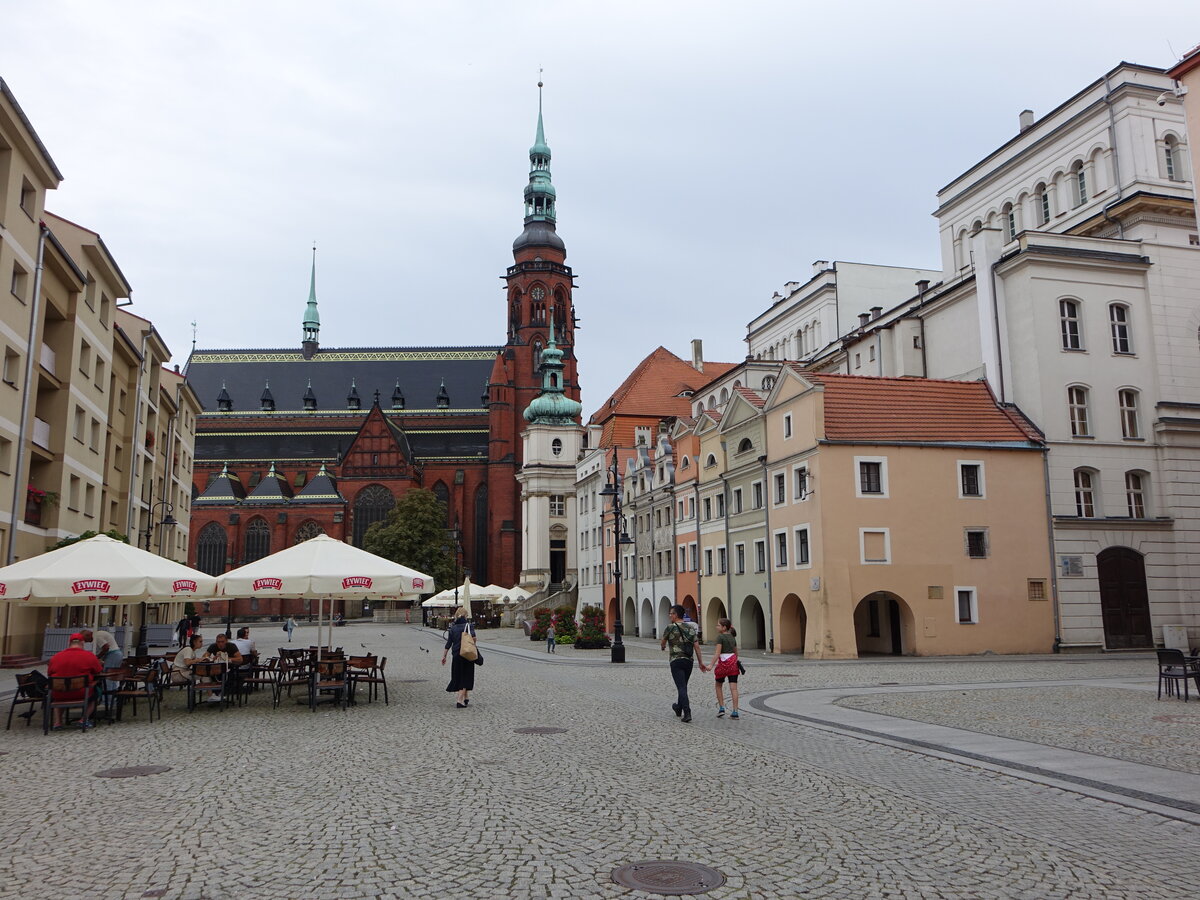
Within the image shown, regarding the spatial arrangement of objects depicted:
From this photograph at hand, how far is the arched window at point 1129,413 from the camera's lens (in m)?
35.0

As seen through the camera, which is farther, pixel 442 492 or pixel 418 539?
pixel 442 492

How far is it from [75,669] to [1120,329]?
3489 cm

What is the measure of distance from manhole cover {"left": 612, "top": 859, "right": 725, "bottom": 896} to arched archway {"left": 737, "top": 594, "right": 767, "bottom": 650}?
3116 cm

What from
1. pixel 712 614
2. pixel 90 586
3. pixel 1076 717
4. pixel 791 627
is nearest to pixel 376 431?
pixel 712 614

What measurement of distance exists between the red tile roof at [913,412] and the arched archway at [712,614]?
11467mm

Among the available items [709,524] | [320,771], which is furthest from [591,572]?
[320,771]

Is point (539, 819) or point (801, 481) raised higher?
point (801, 481)

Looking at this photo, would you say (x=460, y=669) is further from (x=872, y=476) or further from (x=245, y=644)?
(x=872, y=476)

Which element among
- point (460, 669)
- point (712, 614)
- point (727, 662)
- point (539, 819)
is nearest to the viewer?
point (539, 819)

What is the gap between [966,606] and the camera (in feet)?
106

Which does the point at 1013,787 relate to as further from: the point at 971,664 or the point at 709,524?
the point at 709,524

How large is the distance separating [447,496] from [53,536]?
230 ft

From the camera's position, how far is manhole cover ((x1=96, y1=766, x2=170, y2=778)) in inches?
420

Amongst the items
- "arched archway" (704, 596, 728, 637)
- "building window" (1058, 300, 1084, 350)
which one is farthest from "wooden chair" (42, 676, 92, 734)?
"building window" (1058, 300, 1084, 350)
